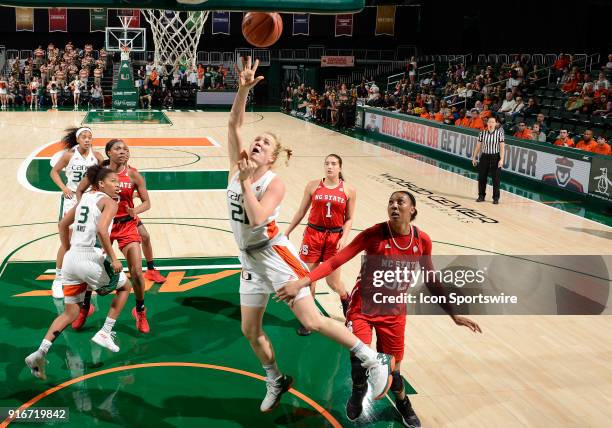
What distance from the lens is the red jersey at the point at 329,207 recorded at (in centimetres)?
609

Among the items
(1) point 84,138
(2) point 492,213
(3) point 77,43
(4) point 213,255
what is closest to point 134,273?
(1) point 84,138

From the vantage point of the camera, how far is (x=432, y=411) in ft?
15.6

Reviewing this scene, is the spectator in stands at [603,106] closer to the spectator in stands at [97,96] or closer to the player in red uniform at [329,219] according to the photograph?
the player in red uniform at [329,219]

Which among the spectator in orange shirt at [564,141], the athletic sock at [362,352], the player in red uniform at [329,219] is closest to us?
the athletic sock at [362,352]

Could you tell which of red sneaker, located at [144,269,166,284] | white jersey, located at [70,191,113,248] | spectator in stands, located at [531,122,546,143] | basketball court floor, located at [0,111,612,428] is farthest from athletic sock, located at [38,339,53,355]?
spectator in stands, located at [531,122,546,143]

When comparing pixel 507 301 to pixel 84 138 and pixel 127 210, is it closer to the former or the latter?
pixel 127 210

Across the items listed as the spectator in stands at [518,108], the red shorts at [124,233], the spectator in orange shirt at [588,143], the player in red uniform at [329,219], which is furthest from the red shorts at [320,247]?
the spectator in stands at [518,108]

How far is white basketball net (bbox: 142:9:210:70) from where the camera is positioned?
62.2ft

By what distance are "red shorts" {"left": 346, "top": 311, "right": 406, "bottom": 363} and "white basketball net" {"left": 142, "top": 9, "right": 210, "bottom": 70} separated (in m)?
15.3

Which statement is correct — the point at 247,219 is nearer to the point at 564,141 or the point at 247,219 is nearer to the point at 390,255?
the point at 390,255

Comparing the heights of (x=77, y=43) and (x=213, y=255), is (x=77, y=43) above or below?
above

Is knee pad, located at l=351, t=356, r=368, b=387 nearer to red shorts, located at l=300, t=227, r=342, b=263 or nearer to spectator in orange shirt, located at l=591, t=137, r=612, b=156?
red shorts, located at l=300, t=227, r=342, b=263

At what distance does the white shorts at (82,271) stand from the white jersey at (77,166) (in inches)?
81.5

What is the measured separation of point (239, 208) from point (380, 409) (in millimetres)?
1807
